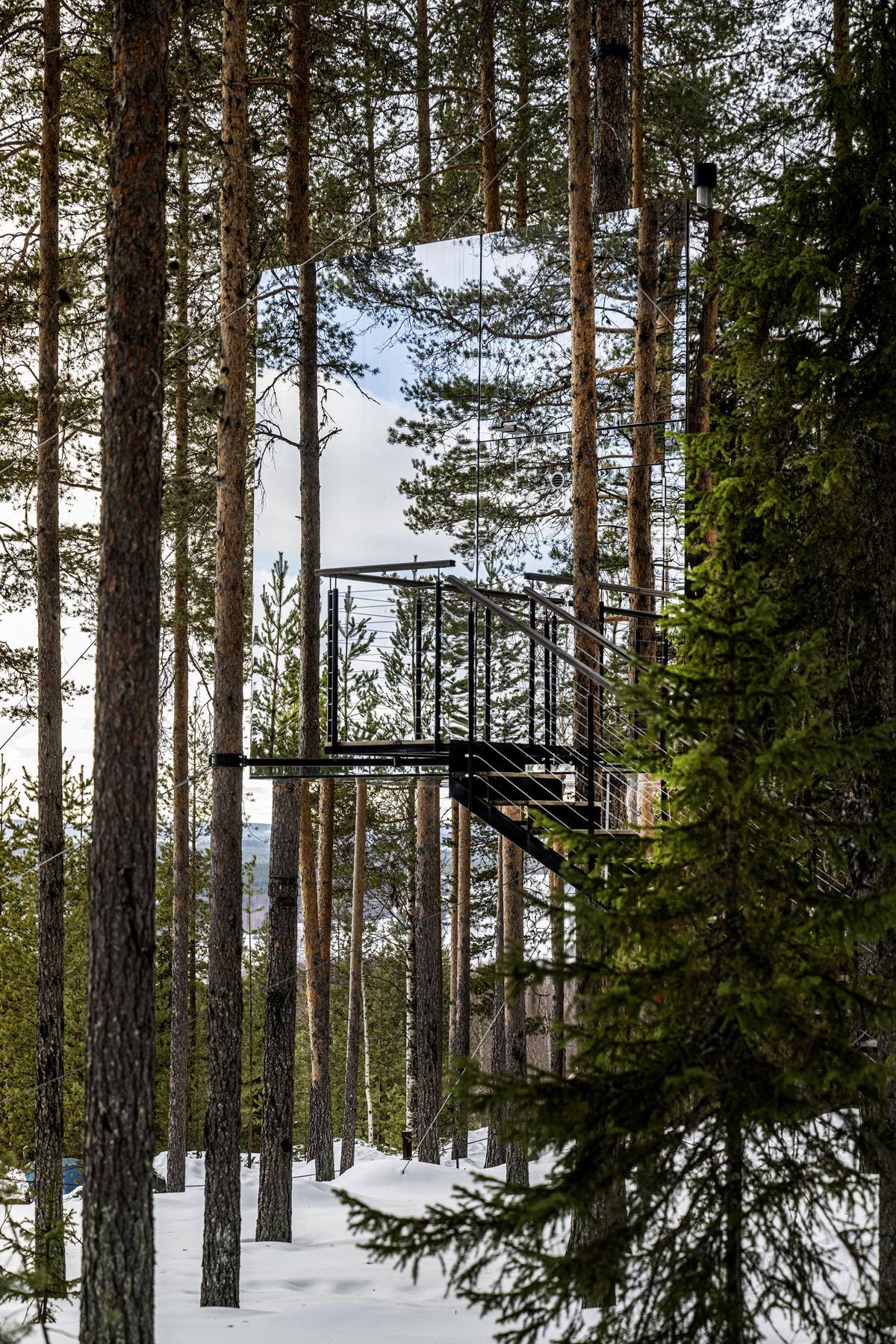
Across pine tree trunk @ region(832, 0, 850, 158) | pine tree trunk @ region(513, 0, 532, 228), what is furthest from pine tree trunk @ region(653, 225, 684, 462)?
pine tree trunk @ region(513, 0, 532, 228)

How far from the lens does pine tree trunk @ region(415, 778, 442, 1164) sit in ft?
47.8

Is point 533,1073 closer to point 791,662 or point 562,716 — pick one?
point 791,662

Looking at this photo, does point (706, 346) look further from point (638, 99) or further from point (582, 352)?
point (638, 99)

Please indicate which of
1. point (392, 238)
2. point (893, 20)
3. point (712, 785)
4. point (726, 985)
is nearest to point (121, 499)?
point (712, 785)

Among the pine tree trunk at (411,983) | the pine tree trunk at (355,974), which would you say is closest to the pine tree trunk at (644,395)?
the pine tree trunk at (355,974)

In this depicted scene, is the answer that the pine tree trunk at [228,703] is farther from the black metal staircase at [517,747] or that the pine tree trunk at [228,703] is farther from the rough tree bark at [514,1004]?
the rough tree bark at [514,1004]

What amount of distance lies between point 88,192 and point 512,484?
232 inches

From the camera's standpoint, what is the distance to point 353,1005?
16.8 meters

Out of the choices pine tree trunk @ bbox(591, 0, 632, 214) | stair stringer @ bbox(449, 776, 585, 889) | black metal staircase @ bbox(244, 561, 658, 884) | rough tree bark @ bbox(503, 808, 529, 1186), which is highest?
pine tree trunk @ bbox(591, 0, 632, 214)

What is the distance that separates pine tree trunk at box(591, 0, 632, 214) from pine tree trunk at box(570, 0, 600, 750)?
108cm

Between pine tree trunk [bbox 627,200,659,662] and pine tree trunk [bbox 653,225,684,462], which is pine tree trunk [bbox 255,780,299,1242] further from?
pine tree trunk [bbox 653,225,684,462]

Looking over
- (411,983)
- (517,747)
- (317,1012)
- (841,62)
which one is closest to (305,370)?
(517,747)

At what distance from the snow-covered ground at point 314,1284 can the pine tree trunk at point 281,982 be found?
929 mm

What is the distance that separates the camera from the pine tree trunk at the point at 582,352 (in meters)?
8.23
